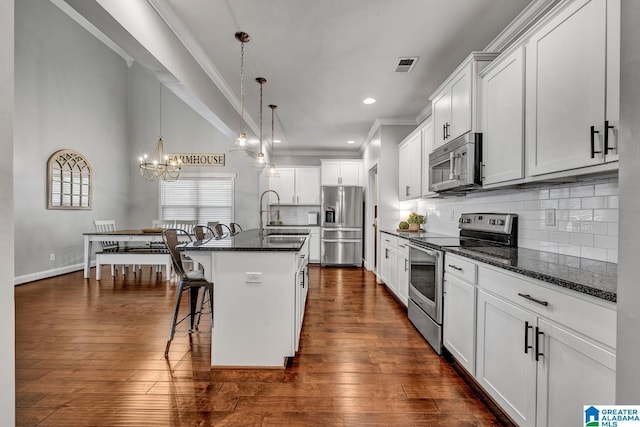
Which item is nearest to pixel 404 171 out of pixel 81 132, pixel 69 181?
pixel 69 181

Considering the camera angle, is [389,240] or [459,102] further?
[389,240]

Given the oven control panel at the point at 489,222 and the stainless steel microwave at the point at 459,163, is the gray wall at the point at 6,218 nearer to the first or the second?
the stainless steel microwave at the point at 459,163

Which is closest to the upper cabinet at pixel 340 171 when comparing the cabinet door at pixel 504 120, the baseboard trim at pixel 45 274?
the cabinet door at pixel 504 120

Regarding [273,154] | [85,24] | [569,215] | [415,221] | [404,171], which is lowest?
[415,221]

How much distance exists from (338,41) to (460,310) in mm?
2519

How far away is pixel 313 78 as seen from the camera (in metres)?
3.75

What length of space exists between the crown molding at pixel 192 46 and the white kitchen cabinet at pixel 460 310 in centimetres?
287

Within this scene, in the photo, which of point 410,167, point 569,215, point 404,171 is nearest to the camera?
point 569,215

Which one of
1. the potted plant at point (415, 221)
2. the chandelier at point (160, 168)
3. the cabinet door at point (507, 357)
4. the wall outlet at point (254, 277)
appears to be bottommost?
the cabinet door at point (507, 357)

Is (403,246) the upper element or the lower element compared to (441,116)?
lower

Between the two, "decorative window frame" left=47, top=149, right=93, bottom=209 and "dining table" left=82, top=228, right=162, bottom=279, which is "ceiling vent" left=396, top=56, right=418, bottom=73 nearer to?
"dining table" left=82, top=228, right=162, bottom=279

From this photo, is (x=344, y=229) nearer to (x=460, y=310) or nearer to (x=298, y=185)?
(x=298, y=185)

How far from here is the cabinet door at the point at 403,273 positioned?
3.59 meters

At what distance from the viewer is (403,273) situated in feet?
12.3
